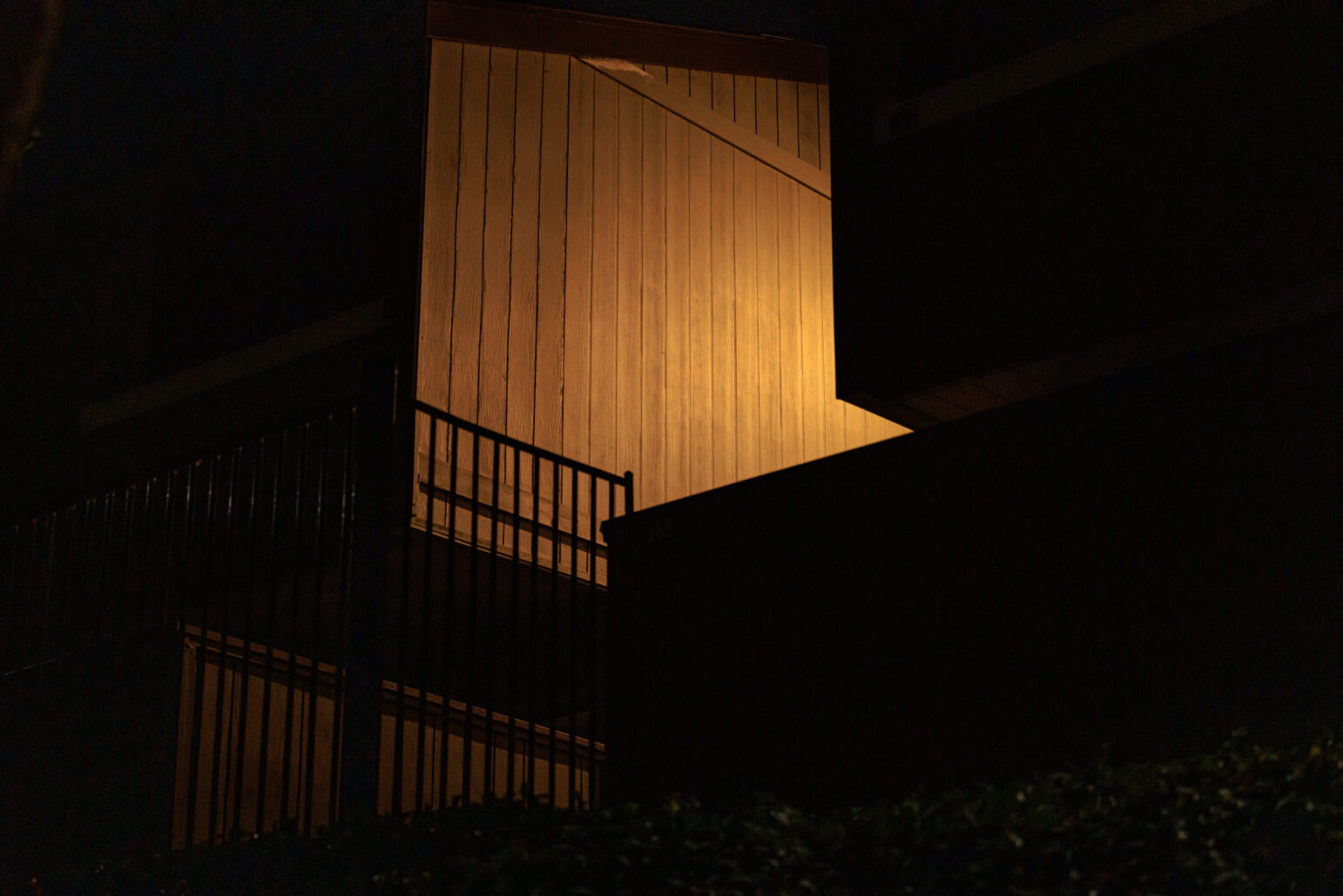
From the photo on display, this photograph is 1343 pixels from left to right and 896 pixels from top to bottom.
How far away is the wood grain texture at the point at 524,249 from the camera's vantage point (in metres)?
10.1

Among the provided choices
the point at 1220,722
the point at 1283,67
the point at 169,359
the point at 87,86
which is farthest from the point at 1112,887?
the point at 87,86

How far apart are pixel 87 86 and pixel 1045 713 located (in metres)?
8.60

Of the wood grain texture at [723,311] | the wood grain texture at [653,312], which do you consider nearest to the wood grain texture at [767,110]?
the wood grain texture at [723,311]

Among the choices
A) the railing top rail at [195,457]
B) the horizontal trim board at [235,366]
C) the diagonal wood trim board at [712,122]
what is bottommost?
the railing top rail at [195,457]

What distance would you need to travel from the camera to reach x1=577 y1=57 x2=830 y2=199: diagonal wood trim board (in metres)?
11.4

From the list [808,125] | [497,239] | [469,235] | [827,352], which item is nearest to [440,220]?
[469,235]

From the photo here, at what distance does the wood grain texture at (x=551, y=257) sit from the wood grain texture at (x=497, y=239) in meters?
0.25

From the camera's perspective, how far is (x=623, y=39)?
11359 mm

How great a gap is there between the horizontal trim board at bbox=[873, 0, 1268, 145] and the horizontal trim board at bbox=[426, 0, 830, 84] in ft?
4.64

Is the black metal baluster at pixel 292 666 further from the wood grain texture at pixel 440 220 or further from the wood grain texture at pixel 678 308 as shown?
the wood grain texture at pixel 678 308

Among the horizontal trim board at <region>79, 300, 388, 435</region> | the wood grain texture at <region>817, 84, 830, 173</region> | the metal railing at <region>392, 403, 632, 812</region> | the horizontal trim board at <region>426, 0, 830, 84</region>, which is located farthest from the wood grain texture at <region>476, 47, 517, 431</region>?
the wood grain texture at <region>817, 84, 830, 173</region>

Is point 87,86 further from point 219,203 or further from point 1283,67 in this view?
point 1283,67

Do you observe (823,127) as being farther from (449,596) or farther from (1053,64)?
(449,596)

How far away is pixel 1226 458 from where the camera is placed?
6.64 m
